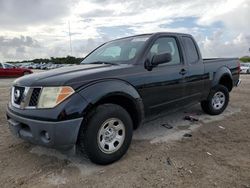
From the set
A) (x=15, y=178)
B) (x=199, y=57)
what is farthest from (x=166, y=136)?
(x=15, y=178)

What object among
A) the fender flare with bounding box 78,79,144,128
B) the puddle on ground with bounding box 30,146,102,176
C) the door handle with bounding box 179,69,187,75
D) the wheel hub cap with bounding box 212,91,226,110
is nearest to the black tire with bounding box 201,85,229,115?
the wheel hub cap with bounding box 212,91,226,110

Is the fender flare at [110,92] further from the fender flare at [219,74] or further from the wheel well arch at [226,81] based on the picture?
the wheel well arch at [226,81]

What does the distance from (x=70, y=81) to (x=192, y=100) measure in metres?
2.92

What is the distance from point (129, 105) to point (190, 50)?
223 centimetres

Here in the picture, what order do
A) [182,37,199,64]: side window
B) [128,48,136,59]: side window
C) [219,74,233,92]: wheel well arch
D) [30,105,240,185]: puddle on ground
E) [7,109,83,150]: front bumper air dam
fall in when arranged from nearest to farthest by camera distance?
1. [7,109,83,150]: front bumper air dam
2. [30,105,240,185]: puddle on ground
3. [128,48,136,59]: side window
4. [182,37,199,64]: side window
5. [219,74,233,92]: wheel well arch

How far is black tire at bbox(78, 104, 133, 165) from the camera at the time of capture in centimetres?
341

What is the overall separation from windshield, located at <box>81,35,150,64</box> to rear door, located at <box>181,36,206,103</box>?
110 centimetres

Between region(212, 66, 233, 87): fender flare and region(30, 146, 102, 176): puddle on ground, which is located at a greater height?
region(212, 66, 233, 87): fender flare

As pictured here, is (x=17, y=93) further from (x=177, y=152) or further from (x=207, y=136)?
(x=207, y=136)

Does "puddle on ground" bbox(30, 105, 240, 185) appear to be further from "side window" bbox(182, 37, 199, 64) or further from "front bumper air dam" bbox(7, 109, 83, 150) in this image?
"side window" bbox(182, 37, 199, 64)

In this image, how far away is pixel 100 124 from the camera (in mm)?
3492

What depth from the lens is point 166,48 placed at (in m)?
4.98

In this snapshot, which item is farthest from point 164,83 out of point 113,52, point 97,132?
point 97,132

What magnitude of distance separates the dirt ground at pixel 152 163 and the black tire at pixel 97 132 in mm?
141
